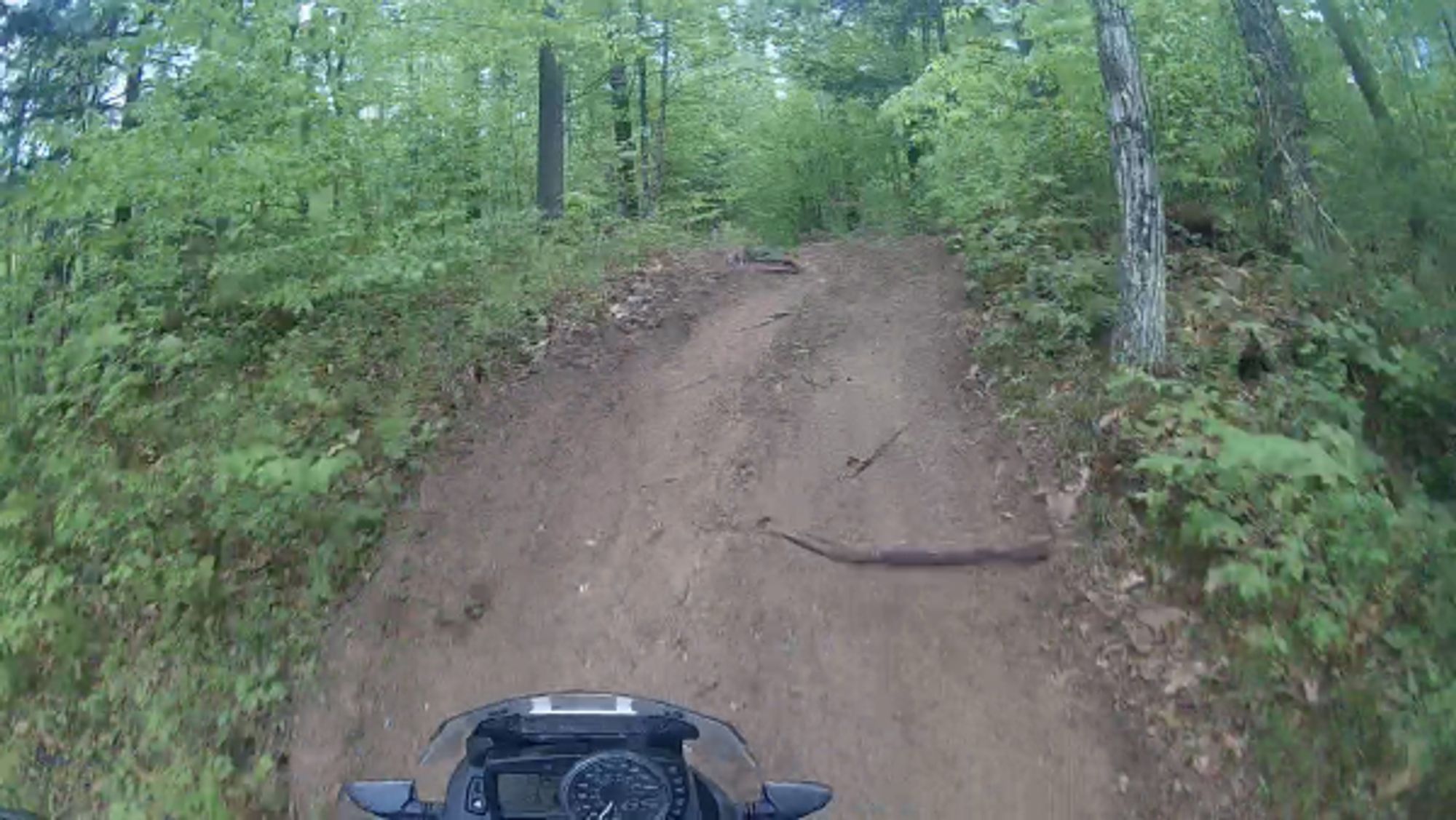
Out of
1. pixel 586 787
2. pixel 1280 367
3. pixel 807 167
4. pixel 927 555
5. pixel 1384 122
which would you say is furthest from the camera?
pixel 807 167

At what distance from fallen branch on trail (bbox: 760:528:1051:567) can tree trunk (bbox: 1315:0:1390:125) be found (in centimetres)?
453

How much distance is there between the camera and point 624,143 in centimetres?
1945

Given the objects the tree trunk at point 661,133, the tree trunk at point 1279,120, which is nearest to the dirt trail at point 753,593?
the tree trunk at point 1279,120

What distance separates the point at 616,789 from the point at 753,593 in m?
4.18

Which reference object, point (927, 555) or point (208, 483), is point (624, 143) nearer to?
point (208, 483)

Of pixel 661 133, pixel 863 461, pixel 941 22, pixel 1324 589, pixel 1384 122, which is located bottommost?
pixel 863 461

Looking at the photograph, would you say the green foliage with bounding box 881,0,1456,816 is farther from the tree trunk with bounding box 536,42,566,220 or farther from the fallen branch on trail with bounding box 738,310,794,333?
the tree trunk with bounding box 536,42,566,220

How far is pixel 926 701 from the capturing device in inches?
255

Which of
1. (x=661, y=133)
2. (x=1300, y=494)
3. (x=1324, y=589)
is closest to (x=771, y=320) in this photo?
(x=1300, y=494)

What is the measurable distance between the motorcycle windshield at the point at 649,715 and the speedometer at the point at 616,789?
276mm

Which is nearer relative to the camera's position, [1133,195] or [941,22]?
[1133,195]

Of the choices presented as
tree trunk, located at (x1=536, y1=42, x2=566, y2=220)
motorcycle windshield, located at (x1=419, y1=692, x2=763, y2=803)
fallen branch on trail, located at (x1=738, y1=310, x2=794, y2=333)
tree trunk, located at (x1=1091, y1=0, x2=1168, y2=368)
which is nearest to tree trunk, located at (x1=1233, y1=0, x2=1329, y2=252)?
tree trunk, located at (x1=1091, y1=0, x2=1168, y2=368)

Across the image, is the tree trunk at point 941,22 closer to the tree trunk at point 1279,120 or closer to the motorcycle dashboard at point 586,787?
the tree trunk at point 1279,120

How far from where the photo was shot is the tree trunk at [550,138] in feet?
45.0
